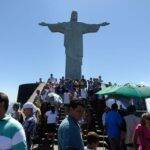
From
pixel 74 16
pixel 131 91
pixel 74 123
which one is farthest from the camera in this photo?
pixel 74 16

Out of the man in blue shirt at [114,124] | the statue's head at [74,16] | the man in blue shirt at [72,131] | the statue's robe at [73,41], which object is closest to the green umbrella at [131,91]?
the man in blue shirt at [114,124]

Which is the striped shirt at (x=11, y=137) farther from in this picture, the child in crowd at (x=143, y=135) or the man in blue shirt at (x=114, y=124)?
the man in blue shirt at (x=114, y=124)

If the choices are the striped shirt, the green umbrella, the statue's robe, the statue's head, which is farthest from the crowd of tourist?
the statue's head

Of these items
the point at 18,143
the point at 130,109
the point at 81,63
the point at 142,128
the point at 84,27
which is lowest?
the point at 18,143

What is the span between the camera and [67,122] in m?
6.14

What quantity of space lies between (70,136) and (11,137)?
1045 mm

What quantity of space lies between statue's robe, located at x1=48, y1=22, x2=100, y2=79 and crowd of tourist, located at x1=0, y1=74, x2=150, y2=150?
748cm

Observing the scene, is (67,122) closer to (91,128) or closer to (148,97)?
(148,97)

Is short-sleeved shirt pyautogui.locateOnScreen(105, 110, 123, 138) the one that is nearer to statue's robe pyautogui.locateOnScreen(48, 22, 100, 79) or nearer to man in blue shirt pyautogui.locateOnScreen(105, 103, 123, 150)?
man in blue shirt pyautogui.locateOnScreen(105, 103, 123, 150)

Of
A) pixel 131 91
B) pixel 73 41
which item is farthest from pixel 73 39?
pixel 131 91

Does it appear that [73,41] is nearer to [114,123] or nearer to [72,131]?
[114,123]

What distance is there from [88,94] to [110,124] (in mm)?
13106

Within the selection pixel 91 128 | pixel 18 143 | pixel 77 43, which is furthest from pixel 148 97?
pixel 77 43

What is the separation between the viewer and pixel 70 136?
6.01m
